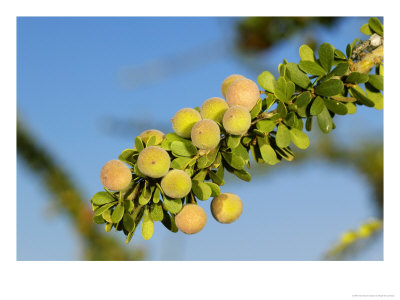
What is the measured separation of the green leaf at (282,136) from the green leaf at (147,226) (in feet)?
0.76

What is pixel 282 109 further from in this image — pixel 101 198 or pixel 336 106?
pixel 101 198

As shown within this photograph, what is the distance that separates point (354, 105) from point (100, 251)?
71.0 inches

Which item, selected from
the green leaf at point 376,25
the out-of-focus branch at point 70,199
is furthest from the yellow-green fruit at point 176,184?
the out-of-focus branch at point 70,199

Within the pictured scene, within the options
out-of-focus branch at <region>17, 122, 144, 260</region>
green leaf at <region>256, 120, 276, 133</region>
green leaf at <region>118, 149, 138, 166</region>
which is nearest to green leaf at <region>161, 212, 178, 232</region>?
green leaf at <region>118, 149, 138, 166</region>

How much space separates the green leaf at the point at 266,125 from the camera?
0.58m

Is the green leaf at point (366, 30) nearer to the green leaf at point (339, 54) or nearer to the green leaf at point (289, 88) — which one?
the green leaf at point (339, 54)

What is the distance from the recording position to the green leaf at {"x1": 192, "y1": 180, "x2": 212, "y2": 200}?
571 millimetres

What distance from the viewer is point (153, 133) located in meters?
0.64

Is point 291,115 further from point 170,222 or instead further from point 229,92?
point 170,222
